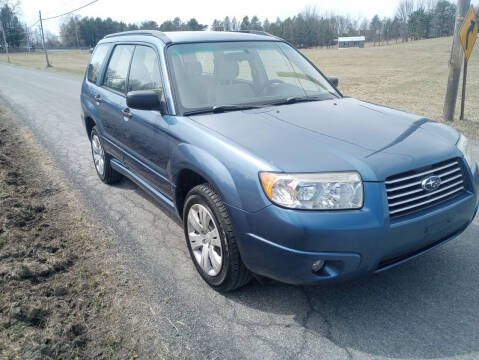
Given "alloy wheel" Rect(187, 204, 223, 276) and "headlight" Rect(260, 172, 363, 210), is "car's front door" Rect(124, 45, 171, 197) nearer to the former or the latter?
"alloy wheel" Rect(187, 204, 223, 276)

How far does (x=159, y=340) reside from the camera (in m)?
2.63

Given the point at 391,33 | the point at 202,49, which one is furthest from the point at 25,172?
the point at 391,33

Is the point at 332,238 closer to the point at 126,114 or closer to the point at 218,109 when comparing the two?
the point at 218,109

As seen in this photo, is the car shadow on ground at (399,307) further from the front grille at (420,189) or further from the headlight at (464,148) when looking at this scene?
the headlight at (464,148)

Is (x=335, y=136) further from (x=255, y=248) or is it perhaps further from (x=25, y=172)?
(x=25, y=172)

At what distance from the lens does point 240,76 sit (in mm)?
3902

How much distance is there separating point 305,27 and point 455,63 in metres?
93.5

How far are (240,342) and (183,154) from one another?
1421mm

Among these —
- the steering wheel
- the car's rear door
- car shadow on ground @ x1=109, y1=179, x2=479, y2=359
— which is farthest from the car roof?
car shadow on ground @ x1=109, y1=179, x2=479, y2=359

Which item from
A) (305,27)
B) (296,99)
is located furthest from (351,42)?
(296,99)

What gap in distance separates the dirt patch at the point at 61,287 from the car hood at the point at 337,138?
1445 mm

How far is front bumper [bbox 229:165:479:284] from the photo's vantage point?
238 centimetres

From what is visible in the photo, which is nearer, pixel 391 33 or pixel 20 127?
pixel 20 127

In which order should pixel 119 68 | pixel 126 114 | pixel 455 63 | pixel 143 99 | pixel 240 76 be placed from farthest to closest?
pixel 455 63 < pixel 119 68 < pixel 126 114 < pixel 240 76 < pixel 143 99
